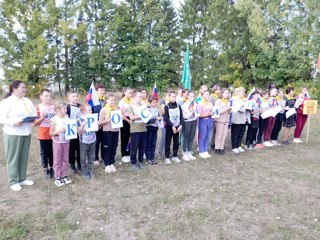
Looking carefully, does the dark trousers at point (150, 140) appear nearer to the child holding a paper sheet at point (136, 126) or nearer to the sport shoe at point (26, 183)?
the child holding a paper sheet at point (136, 126)

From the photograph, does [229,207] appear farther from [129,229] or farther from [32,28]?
[32,28]

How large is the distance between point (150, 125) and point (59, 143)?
2.05 metres

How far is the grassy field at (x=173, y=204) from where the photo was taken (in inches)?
146

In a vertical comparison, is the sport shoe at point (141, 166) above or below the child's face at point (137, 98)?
below

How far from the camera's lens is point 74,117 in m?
5.38

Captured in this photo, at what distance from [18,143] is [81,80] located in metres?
23.4

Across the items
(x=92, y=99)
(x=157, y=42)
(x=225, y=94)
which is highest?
(x=157, y=42)

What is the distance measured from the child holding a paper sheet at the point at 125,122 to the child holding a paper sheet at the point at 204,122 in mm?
1884

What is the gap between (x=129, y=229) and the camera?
12.4ft

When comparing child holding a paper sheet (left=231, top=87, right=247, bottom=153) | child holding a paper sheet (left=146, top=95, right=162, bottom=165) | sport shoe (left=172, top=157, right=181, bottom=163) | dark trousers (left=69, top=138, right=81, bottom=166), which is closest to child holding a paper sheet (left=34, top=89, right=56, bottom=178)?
dark trousers (left=69, top=138, right=81, bottom=166)

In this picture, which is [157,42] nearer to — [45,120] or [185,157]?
[185,157]

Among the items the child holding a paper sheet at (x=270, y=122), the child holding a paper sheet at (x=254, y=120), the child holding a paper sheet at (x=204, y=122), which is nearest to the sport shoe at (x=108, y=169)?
the child holding a paper sheet at (x=204, y=122)

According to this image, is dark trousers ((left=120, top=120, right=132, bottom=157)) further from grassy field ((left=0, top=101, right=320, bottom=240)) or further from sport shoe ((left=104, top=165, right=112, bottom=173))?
sport shoe ((left=104, top=165, right=112, bottom=173))

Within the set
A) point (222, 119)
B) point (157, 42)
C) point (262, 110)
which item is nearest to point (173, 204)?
point (222, 119)
